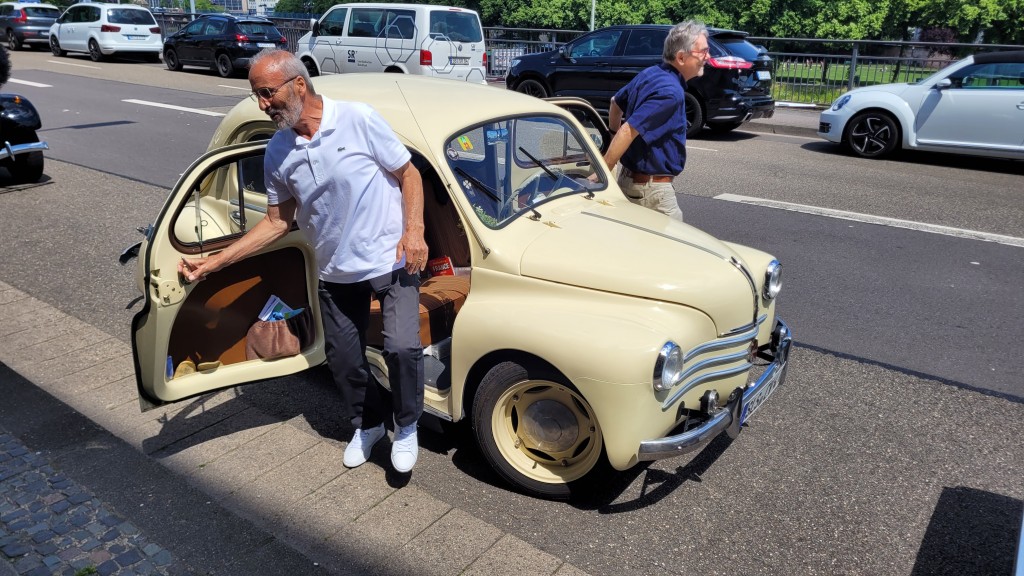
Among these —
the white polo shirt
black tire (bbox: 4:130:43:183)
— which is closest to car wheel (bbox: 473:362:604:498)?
the white polo shirt

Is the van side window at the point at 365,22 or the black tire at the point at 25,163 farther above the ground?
the van side window at the point at 365,22

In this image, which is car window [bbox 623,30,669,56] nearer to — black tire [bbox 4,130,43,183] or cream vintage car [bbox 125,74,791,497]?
black tire [bbox 4,130,43,183]

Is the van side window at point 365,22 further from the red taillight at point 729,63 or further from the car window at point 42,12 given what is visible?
the car window at point 42,12

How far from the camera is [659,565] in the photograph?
3.15 metres

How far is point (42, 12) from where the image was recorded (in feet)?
97.9

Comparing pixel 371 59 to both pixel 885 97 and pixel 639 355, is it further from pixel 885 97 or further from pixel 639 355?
pixel 639 355

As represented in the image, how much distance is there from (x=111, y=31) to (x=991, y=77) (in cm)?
A: 2477

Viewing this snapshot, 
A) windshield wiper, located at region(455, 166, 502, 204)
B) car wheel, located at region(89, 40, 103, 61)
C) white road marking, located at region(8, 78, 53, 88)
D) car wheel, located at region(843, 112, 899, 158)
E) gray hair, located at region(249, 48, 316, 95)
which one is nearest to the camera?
gray hair, located at region(249, 48, 316, 95)

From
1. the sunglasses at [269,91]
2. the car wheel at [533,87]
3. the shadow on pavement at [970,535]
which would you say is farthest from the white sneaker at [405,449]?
the car wheel at [533,87]

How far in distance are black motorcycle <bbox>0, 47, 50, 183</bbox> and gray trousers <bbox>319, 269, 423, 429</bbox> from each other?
288 inches

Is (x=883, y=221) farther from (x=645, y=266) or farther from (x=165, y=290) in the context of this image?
A: (x=165, y=290)

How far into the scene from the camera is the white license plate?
138 inches

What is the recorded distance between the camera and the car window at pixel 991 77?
10852mm

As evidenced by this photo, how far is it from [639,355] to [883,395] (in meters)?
2.22
